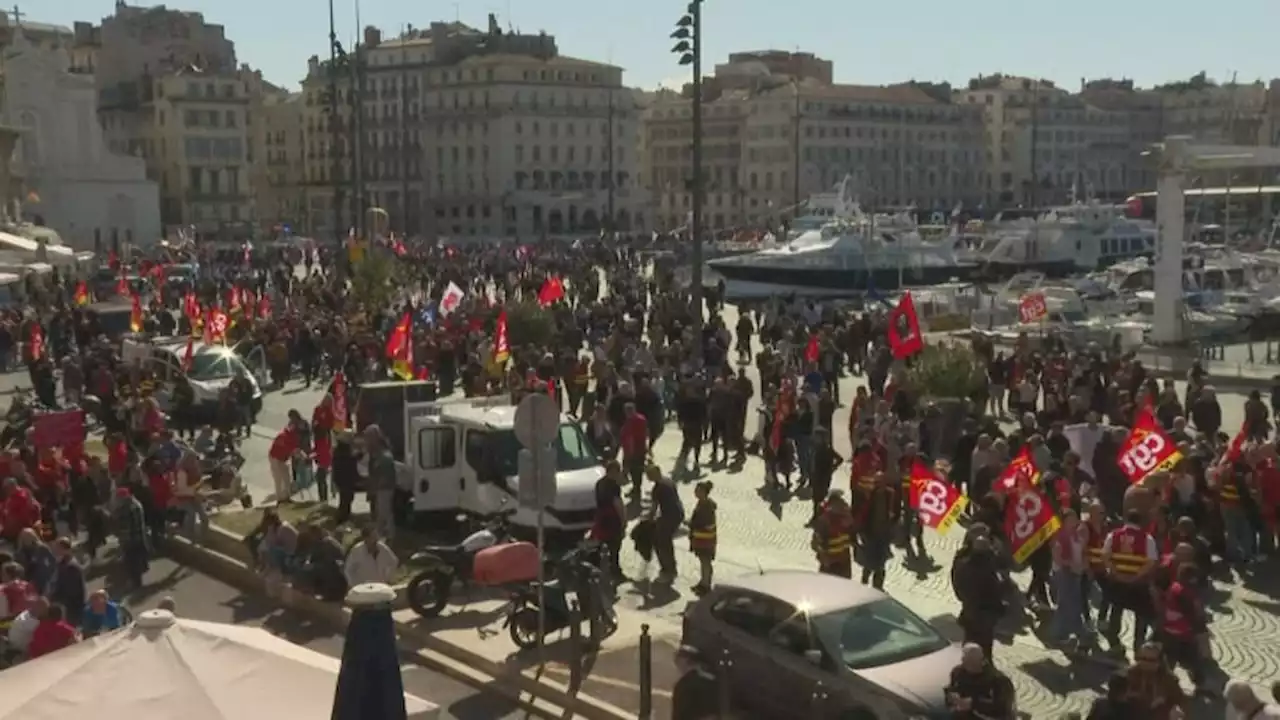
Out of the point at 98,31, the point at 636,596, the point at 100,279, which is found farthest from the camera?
the point at 98,31

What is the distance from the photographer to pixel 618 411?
72.6ft

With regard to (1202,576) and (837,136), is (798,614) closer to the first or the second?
(1202,576)

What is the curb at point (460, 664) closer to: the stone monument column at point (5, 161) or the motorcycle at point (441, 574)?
the motorcycle at point (441, 574)

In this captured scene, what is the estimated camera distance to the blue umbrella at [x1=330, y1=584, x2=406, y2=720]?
7418 millimetres

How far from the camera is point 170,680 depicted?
25.6ft

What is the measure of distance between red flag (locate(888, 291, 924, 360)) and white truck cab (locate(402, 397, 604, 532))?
8864 millimetres

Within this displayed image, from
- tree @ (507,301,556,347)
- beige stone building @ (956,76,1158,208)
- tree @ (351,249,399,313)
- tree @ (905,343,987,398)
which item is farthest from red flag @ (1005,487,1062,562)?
beige stone building @ (956,76,1158,208)

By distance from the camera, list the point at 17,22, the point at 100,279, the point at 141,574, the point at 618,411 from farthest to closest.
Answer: the point at 17,22
the point at 100,279
the point at 618,411
the point at 141,574

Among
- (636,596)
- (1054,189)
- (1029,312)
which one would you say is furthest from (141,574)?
(1054,189)

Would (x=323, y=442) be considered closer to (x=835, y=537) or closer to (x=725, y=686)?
(x=835, y=537)

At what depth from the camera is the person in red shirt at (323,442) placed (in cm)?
2042

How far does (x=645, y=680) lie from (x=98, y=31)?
406ft

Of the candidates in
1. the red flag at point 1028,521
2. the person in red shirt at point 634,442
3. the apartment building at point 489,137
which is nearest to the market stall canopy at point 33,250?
the person in red shirt at point 634,442

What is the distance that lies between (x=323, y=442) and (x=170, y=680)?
13.1 meters
